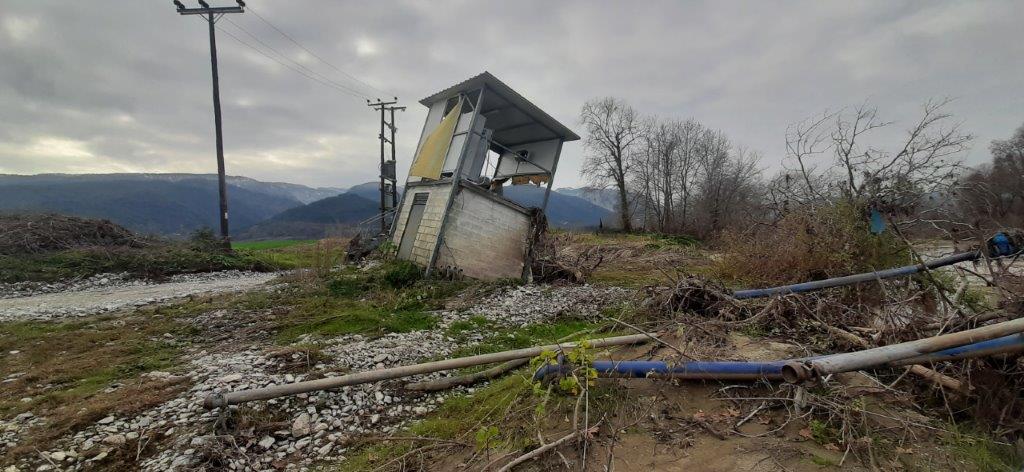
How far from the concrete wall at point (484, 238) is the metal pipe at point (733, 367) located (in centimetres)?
624

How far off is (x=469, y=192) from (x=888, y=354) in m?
7.94

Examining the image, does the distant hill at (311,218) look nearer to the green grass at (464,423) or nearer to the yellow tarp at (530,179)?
the yellow tarp at (530,179)

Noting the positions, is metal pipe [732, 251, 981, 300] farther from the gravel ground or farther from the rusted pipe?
the gravel ground

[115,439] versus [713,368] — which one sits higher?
[713,368]

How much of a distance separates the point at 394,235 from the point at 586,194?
2888 cm

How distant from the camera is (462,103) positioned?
9.78m

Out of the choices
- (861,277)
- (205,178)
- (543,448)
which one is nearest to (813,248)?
(861,277)

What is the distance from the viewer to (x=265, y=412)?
3369 millimetres

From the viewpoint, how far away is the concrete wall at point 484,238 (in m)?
9.06

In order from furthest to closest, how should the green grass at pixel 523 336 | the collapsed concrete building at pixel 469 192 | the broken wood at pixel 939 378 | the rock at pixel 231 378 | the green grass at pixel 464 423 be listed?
the collapsed concrete building at pixel 469 192, the green grass at pixel 523 336, the rock at pixel 231 378, the green grass at pixel 464 423, the broken wood at pixel 939 378

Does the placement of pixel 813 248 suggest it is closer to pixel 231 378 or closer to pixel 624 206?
pixel 231 378

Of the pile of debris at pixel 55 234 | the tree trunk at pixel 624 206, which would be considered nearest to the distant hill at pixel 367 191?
the tree trunk at pixel 624 206

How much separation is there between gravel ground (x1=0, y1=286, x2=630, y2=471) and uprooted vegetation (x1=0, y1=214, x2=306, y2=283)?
29.4ft

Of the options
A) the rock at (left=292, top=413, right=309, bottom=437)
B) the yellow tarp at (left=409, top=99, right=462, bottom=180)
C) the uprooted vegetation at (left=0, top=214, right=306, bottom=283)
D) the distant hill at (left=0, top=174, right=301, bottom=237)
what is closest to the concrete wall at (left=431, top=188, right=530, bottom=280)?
the yellow tarp at (left=409, top=99, right=462, bottom=180)
